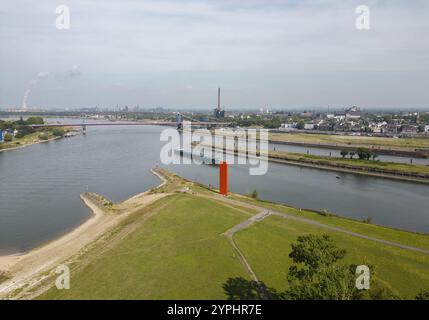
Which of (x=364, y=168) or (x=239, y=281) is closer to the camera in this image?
(x=239, y=281)

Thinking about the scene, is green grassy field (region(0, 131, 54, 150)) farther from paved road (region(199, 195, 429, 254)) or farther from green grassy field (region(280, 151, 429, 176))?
paved road (region(199, 195, 429, 254))

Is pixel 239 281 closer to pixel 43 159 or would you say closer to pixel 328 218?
pixel 328 218

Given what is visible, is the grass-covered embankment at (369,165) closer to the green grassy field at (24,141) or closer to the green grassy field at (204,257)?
the green grassy field at (204,257)

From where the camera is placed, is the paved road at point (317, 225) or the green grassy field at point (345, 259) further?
the paved road at point (317, 225)

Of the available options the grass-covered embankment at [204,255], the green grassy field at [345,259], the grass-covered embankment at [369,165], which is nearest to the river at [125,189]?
the grass-covered embankment at [369,165]

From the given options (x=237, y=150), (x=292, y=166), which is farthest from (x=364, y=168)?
(x=237, y=150)

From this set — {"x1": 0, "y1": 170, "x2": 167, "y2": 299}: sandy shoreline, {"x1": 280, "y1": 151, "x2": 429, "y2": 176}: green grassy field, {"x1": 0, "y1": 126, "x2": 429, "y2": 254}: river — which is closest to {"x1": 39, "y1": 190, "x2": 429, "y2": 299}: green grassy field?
{"x1": 0, "y1": 170, "x2": 167, "y2": 299}: sandy shoreline
